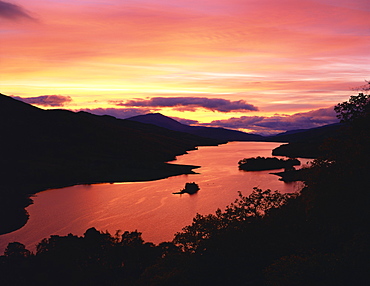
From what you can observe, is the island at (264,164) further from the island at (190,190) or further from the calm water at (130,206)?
the island at (190,190)

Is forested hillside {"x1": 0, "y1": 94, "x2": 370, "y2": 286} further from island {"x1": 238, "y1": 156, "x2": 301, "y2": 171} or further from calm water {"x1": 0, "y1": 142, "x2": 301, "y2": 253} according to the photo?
island {"x1": 238, "y1": 156, "x2": 301, "y2": 171}

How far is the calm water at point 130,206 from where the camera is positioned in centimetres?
7506

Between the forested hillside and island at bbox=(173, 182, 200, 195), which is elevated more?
the forested hillside

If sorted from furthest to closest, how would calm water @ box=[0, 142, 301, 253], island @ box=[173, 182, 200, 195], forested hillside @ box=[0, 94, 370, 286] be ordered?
island @ box=[173, 182, 200, 195] < calm water @ box=[0, 142, 301, 253] < forested hillside @ box=[0, 94, 370, 286]

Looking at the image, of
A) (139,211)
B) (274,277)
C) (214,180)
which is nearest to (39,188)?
(139,211)

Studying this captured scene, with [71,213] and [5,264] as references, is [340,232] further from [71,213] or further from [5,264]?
[71,213]

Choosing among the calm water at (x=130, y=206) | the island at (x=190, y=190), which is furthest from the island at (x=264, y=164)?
the island at (x=190, y=190)

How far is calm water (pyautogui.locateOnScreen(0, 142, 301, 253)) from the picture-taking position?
75.1 meters

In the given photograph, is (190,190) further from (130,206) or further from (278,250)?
(278,250)

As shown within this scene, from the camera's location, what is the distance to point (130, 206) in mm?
97688

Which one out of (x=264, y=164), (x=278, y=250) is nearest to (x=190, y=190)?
(x=278, y=250)

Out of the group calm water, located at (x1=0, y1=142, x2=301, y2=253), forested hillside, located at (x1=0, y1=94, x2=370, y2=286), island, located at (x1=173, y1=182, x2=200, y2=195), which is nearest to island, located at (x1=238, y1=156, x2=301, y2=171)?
calm water, located at (x1=0, y1=142, x2=301, y2=253)

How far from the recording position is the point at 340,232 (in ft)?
113

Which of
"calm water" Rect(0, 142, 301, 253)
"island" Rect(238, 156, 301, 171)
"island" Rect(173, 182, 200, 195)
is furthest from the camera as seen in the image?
"island" Rect(238, 156, 301, 171)
